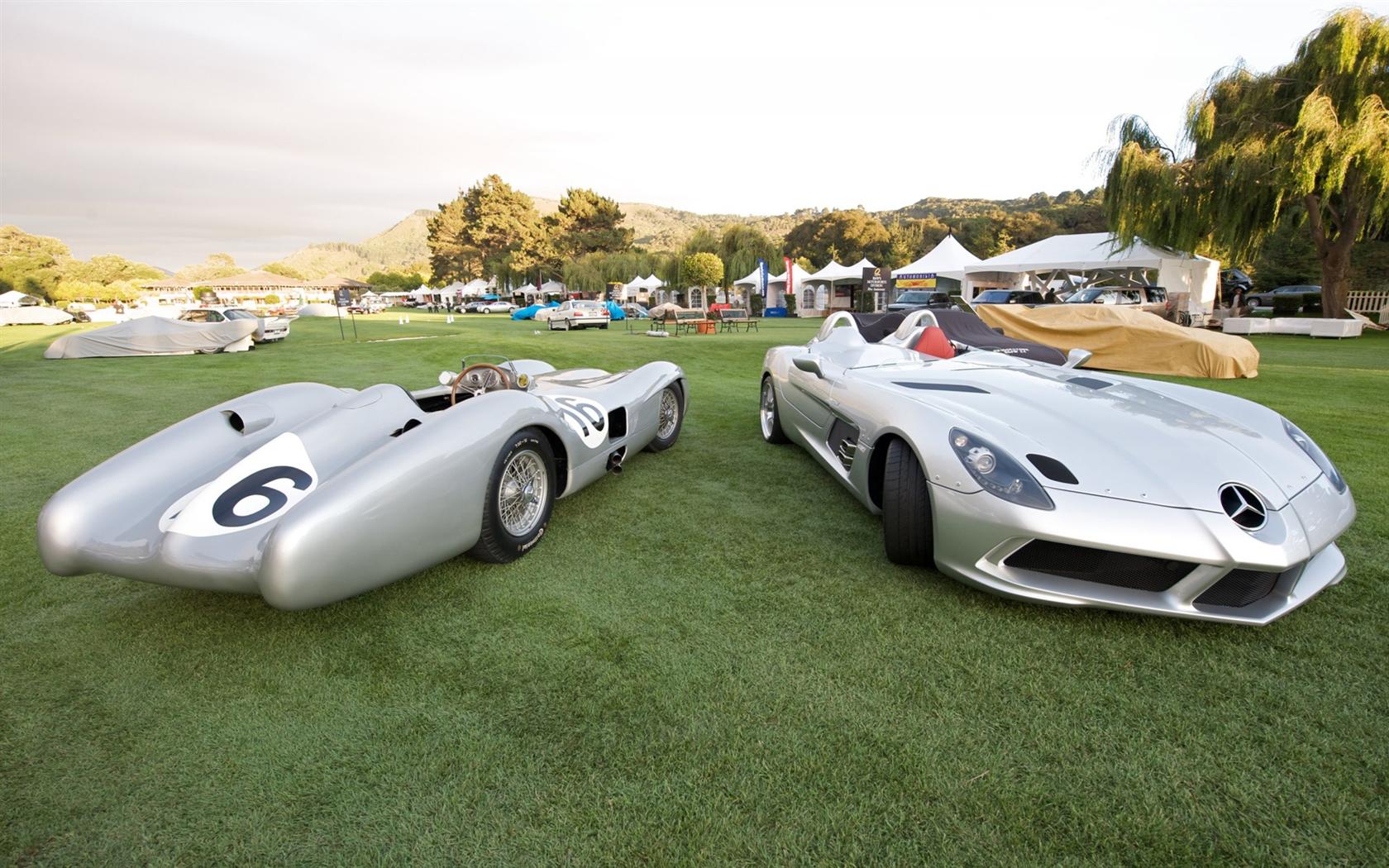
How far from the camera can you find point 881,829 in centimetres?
148

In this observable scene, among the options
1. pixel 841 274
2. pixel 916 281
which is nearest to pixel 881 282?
pixel 916 281

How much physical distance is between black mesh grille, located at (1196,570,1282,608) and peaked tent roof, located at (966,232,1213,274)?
2003 centimetres

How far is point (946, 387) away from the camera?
309 cm

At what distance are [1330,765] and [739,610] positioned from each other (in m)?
1.76

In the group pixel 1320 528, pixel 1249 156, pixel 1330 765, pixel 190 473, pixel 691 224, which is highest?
pixel 691 224

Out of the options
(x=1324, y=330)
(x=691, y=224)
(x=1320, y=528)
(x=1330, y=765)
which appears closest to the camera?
(x=1330, y=765)

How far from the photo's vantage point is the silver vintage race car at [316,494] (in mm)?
2096

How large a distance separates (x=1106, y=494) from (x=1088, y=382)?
54.6 inches

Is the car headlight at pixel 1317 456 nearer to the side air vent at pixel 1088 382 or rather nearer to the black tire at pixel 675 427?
the side air vent at pixel 1088 382

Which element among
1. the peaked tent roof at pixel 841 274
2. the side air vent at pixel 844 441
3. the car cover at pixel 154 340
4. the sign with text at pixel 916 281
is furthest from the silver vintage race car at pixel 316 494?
the peaked tent roof at pixel 841 274

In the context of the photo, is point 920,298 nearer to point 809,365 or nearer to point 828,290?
point 828,290

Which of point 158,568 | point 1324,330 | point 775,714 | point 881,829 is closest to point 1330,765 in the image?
point 881,829

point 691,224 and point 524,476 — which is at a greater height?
point 691,224

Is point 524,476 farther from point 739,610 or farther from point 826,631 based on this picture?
point 826,631
